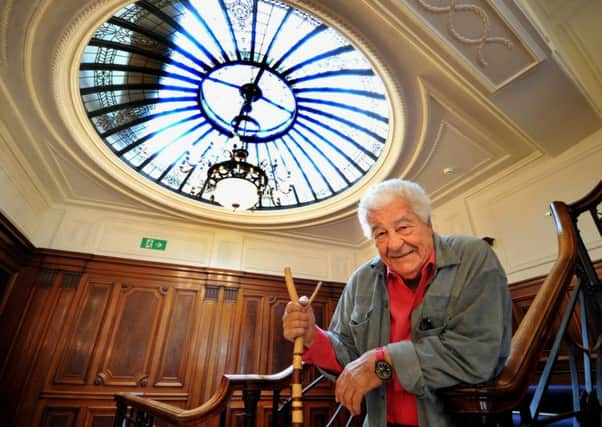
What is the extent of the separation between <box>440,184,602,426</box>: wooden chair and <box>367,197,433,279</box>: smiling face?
1.16 ft

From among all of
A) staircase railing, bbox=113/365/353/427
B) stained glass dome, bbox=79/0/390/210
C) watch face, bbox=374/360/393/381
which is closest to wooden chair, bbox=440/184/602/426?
watch face, bbox=374/360/393/381

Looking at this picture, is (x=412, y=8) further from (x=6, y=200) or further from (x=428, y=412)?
(x=6, y=200)

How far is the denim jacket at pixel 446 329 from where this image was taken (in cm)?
81

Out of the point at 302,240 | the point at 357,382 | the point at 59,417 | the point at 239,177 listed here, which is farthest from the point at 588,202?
the point at 59,417

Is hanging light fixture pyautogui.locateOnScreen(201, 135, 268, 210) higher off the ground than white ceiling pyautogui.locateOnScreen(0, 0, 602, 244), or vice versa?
white ceiling pyautogui.locateOnScreen(0, 0, 602, 244)

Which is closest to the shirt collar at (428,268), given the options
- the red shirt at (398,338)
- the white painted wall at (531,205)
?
the red shirt at (398,338)

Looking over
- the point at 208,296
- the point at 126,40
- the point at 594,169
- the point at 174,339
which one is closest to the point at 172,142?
the point at 126,40

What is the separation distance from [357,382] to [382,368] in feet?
0.26

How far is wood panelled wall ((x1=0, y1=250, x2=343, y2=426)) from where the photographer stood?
4027mm

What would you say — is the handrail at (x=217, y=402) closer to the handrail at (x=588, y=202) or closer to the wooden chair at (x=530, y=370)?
the wooden chair at (x=530, y=370)

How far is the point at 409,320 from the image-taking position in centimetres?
108

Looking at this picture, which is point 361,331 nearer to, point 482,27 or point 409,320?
point 409,320

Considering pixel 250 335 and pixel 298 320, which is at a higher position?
pixel 250 335

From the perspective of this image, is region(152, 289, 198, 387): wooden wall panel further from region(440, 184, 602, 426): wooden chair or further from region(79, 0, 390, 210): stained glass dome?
region(440, 184, 602, 426): wooden chair
